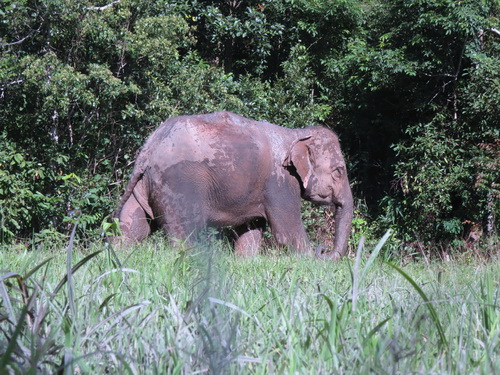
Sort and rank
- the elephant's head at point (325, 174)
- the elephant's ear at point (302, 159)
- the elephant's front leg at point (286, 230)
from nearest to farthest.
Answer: the elephant's front leg at point (286, 230) → the elephant's ear at point (302, 159) → the elephant's head at point (325, 174)

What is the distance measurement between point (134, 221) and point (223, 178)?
42.4 inches

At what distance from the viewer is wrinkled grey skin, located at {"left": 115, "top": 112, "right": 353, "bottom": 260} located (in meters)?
7.51

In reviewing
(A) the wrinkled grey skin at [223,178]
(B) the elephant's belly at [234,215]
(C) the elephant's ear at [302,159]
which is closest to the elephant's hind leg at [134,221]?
(A) the wrinkled grey skin at [223,178]

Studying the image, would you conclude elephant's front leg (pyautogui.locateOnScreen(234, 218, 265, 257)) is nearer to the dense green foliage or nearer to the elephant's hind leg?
the elephant's hind leg

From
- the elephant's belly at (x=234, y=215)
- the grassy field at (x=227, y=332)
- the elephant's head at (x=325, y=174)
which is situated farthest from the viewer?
the elephant's head at (x=325, y=174)

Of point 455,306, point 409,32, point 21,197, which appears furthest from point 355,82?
point 455,306

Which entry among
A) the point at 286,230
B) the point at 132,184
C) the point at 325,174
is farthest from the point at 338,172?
the point at 132,184

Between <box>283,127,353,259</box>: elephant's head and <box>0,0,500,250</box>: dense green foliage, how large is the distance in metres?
2.80

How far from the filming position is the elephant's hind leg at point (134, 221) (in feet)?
25.1

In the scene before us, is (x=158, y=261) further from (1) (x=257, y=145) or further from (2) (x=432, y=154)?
(2) (x=432, y=154)

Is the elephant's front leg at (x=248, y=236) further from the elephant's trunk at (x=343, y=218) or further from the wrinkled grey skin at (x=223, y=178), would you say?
the elephant's trunk at (x=343, y=218)

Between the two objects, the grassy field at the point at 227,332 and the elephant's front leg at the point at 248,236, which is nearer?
the grassy field at the point at 227,332

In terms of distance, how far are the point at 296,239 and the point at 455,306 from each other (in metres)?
5.52

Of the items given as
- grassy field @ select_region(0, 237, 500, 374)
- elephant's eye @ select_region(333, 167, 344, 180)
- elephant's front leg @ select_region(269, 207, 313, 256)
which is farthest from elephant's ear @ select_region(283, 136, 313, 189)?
grassy field @ select_region(0, 237, 500, 374)
